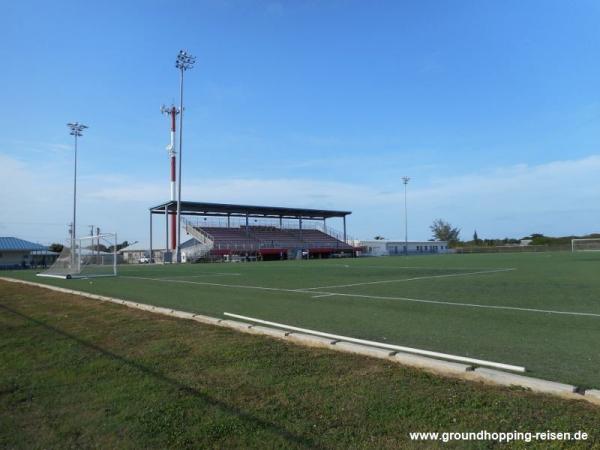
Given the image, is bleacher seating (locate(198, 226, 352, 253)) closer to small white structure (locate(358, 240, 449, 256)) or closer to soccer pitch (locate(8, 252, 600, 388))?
small white structure (locate(358, 240, 449, 256))

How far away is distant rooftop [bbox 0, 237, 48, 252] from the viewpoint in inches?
2102

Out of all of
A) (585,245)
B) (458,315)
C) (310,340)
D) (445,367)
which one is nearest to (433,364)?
(445,367)

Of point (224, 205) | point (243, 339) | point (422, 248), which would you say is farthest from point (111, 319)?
point (422, 248)

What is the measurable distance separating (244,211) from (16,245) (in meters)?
28.1

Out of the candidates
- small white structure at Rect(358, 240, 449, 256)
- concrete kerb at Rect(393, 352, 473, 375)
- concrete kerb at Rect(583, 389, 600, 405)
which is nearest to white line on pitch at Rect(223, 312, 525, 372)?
concrete kerb at Rect(393, 352, 473, 375)

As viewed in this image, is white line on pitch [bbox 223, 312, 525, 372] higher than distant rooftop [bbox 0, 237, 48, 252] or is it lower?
lower

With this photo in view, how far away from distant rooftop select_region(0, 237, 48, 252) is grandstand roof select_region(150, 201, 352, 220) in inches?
582

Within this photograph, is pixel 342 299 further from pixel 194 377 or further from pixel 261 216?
pixel 261 216

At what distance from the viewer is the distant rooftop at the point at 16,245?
175ft

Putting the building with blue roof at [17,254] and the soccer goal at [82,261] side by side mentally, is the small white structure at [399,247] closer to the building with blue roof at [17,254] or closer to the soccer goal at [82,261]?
the building with blue roof at [17,254]

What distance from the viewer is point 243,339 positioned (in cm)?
637

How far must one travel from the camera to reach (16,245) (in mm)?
55188

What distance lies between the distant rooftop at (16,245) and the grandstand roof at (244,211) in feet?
48.5

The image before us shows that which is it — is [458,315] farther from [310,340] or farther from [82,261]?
[82,261]
